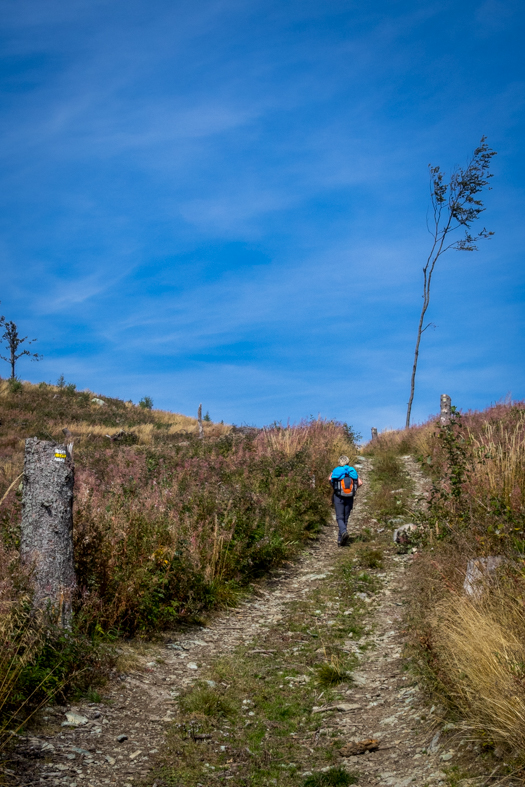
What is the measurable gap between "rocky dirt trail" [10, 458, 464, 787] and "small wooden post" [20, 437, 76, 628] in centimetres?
104

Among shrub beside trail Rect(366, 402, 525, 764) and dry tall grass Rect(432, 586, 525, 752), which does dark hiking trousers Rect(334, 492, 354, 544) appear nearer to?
shrub beside trail Rect(366, 402, 525, 764)

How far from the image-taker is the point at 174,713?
216 inches

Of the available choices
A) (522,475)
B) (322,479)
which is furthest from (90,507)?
(322,479)

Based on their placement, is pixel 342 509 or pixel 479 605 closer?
pixel 479 605

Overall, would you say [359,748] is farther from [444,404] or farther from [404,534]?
[444,404]

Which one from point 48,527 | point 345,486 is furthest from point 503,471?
point 48,527

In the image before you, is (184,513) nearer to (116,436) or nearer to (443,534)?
(443,534)

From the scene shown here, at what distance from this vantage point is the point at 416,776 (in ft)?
13.4

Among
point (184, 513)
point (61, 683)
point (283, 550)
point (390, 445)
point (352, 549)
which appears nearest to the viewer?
point (61, 683)

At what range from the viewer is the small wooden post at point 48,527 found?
221 inches

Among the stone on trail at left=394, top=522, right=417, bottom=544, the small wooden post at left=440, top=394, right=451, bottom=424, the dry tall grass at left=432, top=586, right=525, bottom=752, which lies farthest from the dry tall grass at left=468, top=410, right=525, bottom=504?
the small wooden post at left=440, top=394, right=451, bottom=424

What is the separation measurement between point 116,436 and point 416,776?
25639mm

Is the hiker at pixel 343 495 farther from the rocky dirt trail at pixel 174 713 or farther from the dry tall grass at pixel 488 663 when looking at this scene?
the dry tall grass at pixel 488 663

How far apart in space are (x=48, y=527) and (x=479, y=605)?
4329 millimetres
